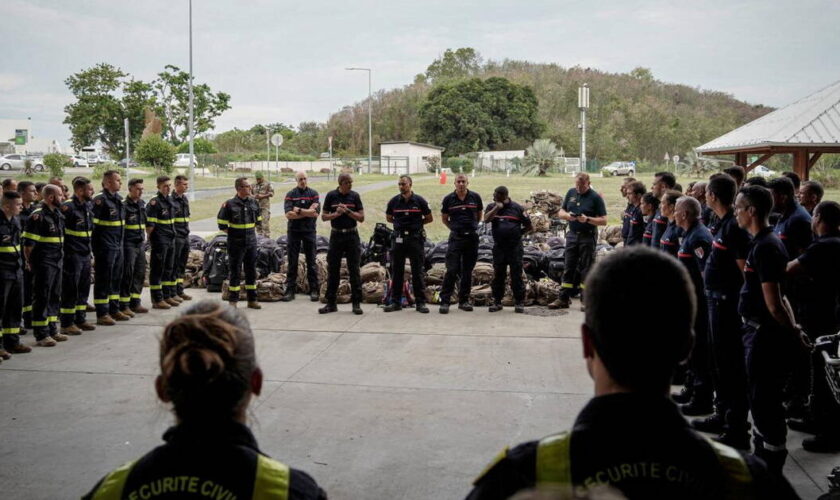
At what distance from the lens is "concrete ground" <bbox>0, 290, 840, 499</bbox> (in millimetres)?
4305

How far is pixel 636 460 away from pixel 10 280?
752 centimetres

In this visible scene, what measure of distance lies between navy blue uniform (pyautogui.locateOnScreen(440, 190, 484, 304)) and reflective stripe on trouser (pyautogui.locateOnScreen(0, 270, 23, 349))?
5.30 m

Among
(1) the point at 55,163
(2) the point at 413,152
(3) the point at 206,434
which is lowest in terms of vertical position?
(3) the point at 206,434

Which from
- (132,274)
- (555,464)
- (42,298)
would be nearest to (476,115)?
(132,274)

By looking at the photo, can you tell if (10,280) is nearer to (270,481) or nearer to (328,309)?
(328,309)

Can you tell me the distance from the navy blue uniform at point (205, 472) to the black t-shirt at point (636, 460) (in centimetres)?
45

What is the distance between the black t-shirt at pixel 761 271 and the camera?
13.3ft

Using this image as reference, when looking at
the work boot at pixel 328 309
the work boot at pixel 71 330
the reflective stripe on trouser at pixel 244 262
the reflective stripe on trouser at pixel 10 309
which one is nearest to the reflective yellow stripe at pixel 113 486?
the reflective stripe on trouser at pixel 10 309

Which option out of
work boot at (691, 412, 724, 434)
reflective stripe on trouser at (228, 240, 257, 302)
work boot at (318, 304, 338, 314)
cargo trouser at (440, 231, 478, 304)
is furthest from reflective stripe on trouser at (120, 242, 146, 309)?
work boot at (691, 412, 724, 434)

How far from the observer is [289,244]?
33.8 feet

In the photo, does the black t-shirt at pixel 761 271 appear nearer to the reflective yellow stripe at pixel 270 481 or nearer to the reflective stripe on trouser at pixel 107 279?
the reflective yellow stripe at pixel 270 481

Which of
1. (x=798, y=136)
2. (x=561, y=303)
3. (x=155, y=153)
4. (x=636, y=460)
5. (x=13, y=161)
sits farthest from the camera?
(x=13, y=161)

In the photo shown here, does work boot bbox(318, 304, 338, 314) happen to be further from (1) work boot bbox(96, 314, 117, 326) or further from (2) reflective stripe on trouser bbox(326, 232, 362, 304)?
(1) work boot bbox(96, 314, 117, 326)

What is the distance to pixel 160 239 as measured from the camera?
9953 millimetres
